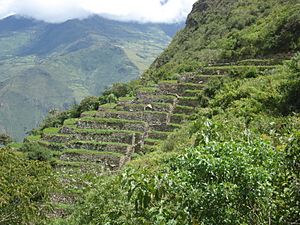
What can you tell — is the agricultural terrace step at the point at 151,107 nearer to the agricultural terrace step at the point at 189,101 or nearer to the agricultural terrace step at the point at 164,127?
the agricultural terrace step at the point at 189,101

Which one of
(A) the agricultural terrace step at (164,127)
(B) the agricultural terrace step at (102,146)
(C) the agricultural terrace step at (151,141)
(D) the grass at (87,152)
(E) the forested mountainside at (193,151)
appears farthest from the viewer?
(A) the agricultural terrace step at (164,127)

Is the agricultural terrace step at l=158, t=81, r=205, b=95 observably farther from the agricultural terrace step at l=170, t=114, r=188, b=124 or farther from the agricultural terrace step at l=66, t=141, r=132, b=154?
the agricultural terrace step at l=66, t=141, r=132, b=154

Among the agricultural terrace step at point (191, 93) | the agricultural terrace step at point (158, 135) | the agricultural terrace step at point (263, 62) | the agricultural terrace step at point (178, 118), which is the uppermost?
the agricultural terrace step at point (263, 62)

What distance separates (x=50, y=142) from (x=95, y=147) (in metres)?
5.99

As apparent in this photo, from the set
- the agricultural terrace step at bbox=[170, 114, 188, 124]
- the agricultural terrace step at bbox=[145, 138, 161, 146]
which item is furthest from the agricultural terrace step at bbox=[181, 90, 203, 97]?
the agricultural terrace step at bbox=[145, 138, 161, 146]

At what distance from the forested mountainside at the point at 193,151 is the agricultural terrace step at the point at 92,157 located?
0.25 ft

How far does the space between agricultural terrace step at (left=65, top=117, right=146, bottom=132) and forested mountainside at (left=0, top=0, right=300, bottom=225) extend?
0.09 metres

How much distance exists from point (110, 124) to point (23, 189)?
1574 centimetres

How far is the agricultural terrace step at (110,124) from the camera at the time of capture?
35.0 m

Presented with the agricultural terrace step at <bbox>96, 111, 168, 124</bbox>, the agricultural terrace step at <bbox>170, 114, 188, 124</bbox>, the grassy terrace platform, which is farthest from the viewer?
the grassy terrace platform

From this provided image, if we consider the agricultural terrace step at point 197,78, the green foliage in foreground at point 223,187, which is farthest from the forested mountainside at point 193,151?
the agricultural terrace step at point 197,78

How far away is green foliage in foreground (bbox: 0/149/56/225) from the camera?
20281 mm

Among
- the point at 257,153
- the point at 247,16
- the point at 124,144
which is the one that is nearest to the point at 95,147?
the point at 124,144

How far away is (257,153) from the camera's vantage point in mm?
6625
